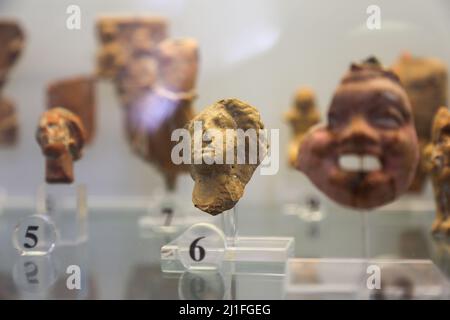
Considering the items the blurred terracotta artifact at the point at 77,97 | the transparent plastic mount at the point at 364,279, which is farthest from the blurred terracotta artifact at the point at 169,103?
the transparent plastic mount at the point at 364,279

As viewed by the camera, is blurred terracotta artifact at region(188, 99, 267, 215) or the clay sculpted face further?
the clay sculpted face

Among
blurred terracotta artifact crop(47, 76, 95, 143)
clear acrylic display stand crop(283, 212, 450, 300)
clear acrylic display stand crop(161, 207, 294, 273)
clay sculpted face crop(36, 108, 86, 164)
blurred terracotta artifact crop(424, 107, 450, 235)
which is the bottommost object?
clear acrylic display stand crop(283, 212, 450, 300)

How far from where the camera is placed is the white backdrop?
2676 mm

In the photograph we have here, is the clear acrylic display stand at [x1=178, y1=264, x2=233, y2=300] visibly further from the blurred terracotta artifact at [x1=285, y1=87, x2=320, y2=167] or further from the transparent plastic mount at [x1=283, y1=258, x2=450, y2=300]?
the blurred terracotta artifact at [x1=285, y1=87, x2=320, y2=167]

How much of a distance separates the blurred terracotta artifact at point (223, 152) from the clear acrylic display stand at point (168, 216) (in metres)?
0.53

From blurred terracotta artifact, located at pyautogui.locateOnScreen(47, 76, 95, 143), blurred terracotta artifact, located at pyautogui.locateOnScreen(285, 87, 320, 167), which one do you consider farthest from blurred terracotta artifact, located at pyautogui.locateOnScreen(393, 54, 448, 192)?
blurred terracotta artifact, located at pyautogui.locateOnScreen(47, 76, 95, 143)

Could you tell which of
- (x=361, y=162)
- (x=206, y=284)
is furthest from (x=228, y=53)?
(x=206, y=284)

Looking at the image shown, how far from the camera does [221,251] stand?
6.47ft

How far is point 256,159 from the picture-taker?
6.60 ft

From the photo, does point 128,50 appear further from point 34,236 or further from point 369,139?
point 369,139

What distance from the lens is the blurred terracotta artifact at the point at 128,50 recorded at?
3.49 metres

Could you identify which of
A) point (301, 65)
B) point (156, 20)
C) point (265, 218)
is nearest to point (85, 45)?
point (156, 20)

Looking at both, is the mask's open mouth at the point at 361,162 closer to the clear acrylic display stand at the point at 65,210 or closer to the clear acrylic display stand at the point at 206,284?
the clear acrylic display stand at the point at 206,284

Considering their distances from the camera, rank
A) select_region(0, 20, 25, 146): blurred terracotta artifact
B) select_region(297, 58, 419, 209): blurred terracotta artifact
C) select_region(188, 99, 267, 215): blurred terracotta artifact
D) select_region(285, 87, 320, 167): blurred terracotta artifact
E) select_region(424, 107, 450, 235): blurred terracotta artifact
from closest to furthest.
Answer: select_region(188, 99, 267, 215): blurred terracotta artifact
select_region(297, 58, 419, 209): blurred terracotta artifact
select_region(424, 107, 450, 235): blurred terracotta artifact
select_region(285, 87, 320, 167): blurred terracotta artifact
select_region(0, 20, 25, 146): blurred terracotta artifact
